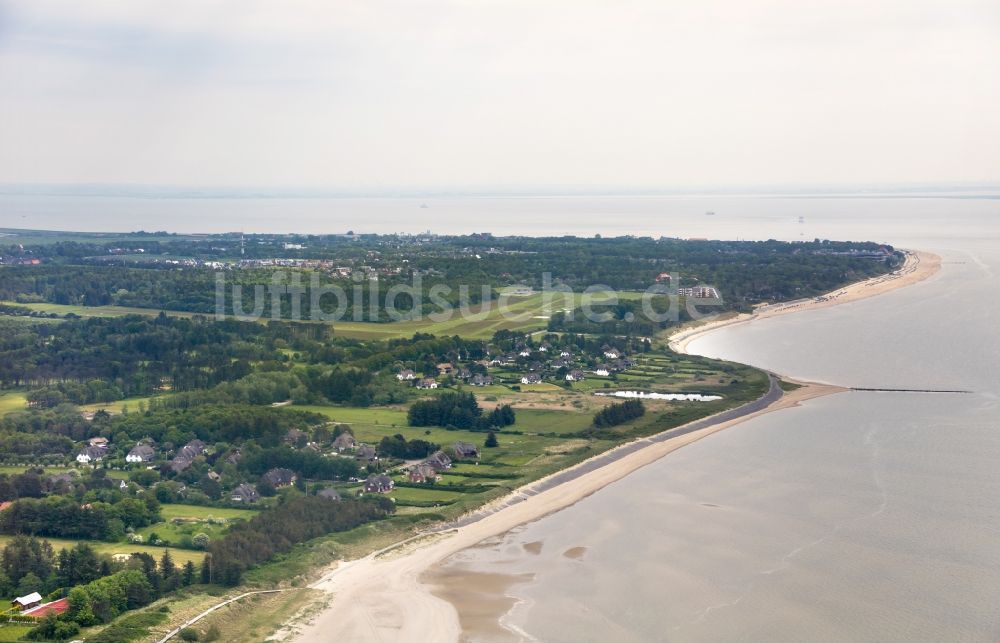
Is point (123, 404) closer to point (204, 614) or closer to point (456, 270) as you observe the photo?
point (204, 614)

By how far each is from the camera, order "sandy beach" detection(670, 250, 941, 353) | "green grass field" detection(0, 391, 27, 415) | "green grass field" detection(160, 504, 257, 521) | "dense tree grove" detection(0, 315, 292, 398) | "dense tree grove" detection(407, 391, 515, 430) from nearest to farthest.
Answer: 1. "green grass field" detection(160, 504, 257, 521)
2. "dense tree grove" detection(407, 391, 515, 430)
3. "green grass field" detection(0, 391, 27, 415)
4. "dense tree grove" detection(0, 315, 292, 398)
5. "sandy beach" detection(670, 250, 941, 353)

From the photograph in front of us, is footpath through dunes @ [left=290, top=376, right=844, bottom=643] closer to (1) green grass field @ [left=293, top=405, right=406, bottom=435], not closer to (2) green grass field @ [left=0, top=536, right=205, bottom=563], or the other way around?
(2) green grass field @ [left=0, top=536, right=205, bottom=563]

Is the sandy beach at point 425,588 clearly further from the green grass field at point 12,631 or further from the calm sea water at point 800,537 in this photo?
the green grass field at point 12,631

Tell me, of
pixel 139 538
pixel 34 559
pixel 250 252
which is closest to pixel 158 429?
pixel 139 538

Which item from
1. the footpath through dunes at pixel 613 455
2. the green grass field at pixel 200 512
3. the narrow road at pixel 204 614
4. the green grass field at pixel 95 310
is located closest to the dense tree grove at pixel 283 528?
the narrow road at pixel 204 614

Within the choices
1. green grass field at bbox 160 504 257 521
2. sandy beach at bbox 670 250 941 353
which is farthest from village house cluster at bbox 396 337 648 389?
green grass field at bbox 160 504 257 521

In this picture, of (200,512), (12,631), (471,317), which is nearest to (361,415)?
(200,512)
